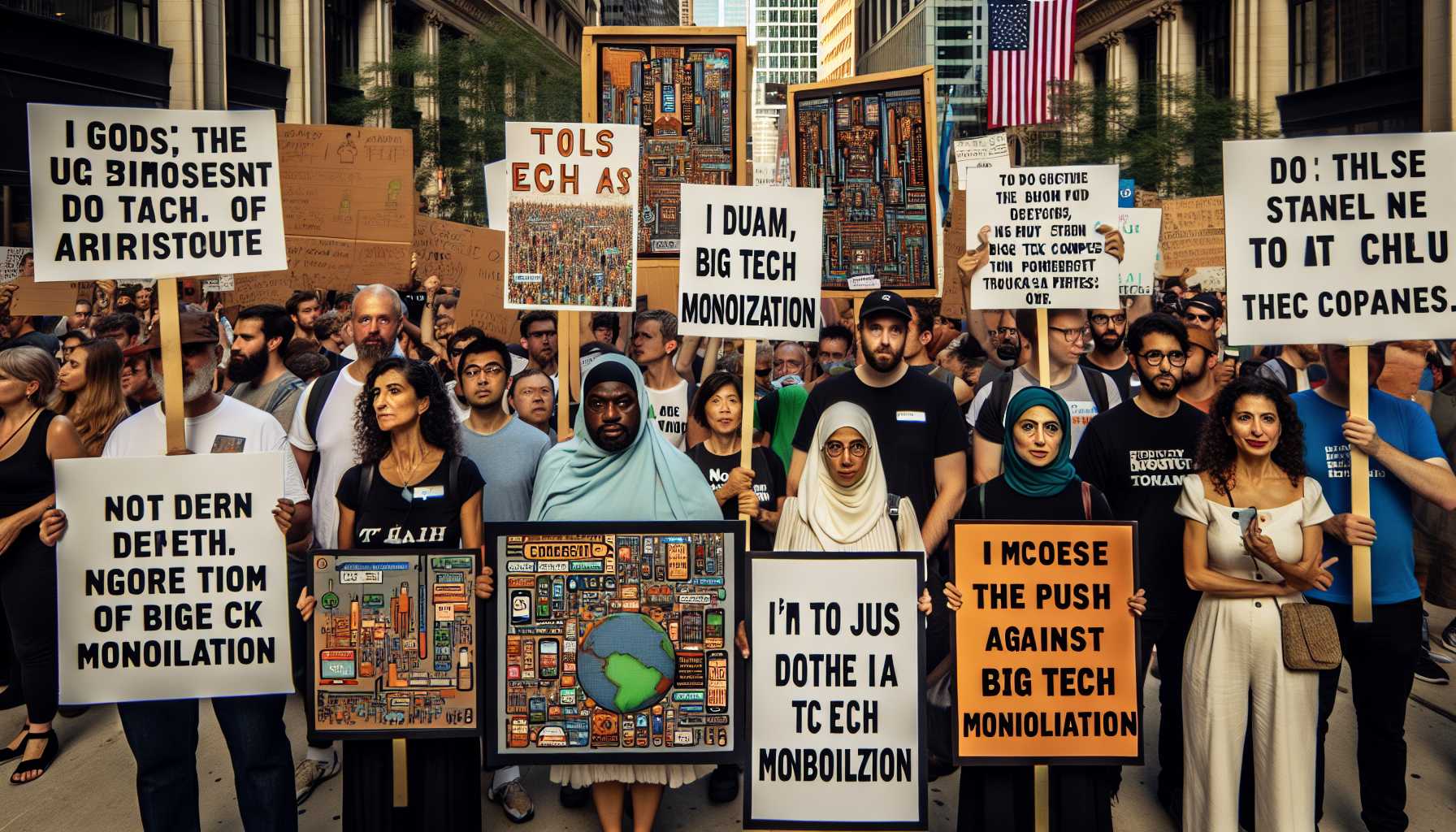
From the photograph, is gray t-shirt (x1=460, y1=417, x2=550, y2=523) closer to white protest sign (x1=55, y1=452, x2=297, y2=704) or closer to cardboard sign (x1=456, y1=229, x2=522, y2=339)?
white protest sign (x1=55, y1=452, x2=297, y2=704)

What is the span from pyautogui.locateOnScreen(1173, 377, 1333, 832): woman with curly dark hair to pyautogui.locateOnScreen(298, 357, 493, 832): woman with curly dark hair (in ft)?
9.15

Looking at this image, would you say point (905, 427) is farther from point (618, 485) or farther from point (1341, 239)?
point (1341, 239)

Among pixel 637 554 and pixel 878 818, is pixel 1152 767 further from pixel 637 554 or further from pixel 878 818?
pixel 637 554

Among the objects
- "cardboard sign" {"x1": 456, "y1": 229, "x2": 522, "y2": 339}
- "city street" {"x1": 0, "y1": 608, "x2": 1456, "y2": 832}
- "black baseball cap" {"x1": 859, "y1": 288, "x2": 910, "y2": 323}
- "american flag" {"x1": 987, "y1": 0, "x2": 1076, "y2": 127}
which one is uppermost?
"american flag" {"x1": 987, "y1": 0, "x2": 1076, "y2": 127}

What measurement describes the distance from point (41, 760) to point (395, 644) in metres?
2.85

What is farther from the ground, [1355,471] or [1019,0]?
[1019,0]

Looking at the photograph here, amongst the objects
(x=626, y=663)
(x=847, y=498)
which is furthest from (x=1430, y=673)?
(x=626, y=663)

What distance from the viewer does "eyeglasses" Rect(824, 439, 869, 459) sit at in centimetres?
452

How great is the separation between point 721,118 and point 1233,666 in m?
4.69

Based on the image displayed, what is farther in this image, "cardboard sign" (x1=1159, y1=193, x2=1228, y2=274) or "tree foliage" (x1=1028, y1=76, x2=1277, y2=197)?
"tree foliage" (x1=1028, y1=76, x2=1277, y2=197)

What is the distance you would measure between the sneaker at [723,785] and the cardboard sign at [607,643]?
46.3 inches

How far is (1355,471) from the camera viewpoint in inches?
180

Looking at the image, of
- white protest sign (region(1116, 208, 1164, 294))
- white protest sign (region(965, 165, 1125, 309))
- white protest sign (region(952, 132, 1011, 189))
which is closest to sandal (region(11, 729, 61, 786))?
white protest sign (region(965, 165, 1125, 309))

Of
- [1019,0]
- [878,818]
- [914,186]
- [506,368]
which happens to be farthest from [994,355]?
[1019,0]
